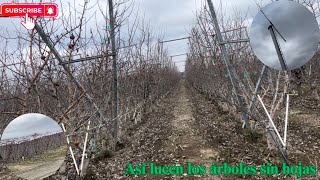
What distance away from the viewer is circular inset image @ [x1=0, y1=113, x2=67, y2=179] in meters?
3.61

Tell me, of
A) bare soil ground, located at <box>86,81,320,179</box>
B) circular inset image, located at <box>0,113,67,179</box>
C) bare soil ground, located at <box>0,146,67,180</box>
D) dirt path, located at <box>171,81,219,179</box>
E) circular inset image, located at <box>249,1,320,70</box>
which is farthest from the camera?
dirt path, located at <box>171,81,219,179</box>

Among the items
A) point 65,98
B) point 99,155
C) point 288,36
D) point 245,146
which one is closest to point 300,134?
point 245,146

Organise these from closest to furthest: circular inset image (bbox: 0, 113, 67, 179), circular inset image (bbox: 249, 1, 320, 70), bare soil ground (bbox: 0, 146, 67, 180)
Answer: circular inset image (bbox: 0, 113, 67, 179)
bare soil ground (bbox: 0, 146, 67, 180)
circular inset image (bbox: 249, 1, 320, 70)

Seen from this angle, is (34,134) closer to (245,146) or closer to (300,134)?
(245,146)

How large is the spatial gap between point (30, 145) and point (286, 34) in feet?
12.5

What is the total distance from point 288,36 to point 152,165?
336 cm

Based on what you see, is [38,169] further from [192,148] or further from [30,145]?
[192,148]

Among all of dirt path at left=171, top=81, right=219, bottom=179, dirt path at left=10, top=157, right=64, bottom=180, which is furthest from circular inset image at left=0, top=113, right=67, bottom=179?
dirt path at left=171, top=81, right=219, bottom=179

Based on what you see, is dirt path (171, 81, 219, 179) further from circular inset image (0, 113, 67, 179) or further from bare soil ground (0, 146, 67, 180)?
circular inset image (0, 113, 67, 179)

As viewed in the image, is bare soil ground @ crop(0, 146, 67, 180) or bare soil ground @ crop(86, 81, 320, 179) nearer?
bare soil ground @ crop(0, 146, 67, 180)

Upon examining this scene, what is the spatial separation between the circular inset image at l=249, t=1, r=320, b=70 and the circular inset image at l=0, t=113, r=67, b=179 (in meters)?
3.16

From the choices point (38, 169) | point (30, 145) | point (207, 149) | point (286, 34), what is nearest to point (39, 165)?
point (38, 169)

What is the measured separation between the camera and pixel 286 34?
15.9ft

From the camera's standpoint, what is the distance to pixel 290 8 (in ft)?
15.6
